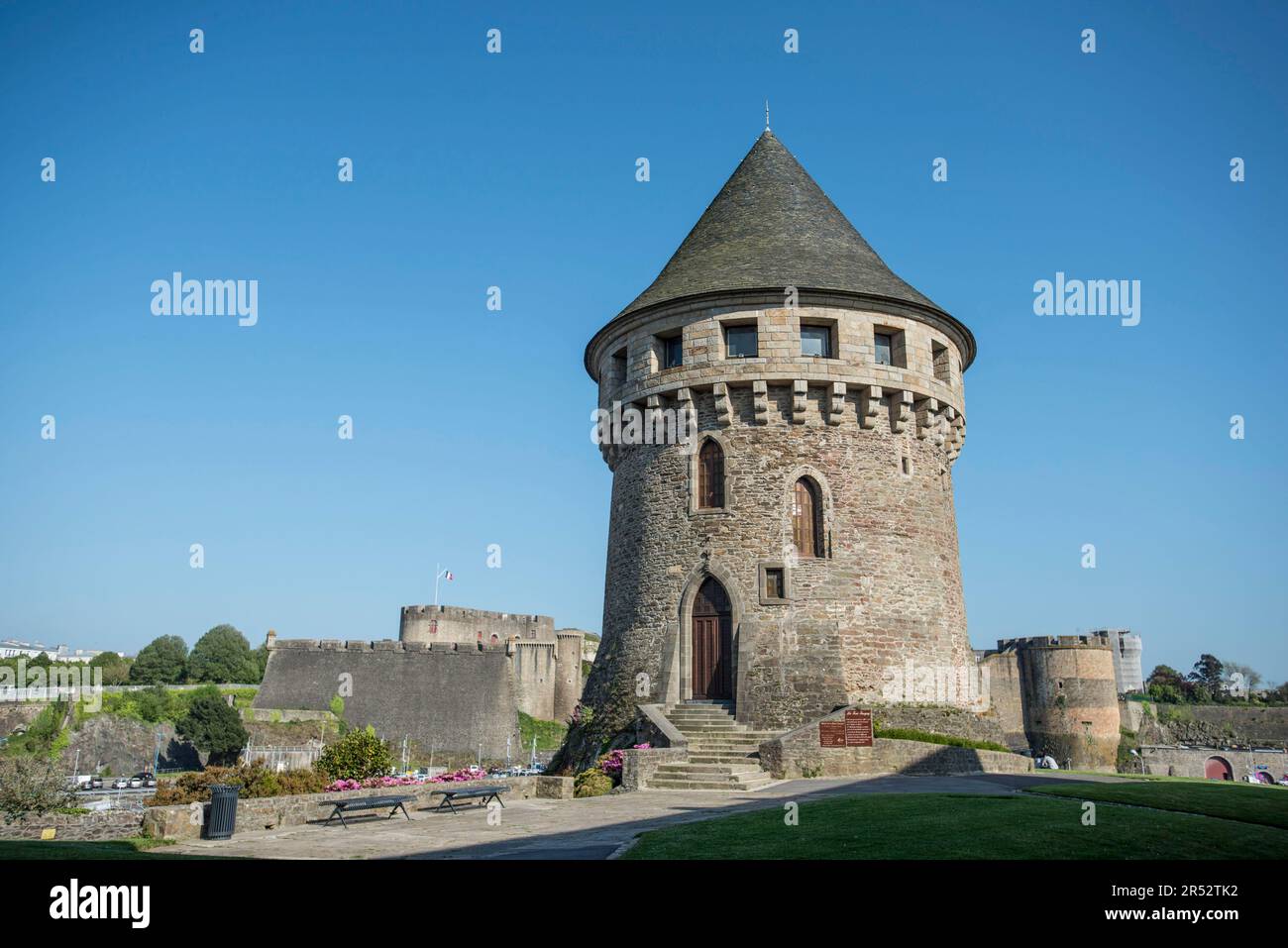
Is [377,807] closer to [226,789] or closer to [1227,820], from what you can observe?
[226,789]

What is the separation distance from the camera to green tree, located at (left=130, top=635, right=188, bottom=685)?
259ft

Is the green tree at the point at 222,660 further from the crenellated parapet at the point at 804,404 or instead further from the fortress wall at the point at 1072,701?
the crenellated parapet at the point at 804,404

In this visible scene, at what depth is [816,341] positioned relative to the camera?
2225 centimetres

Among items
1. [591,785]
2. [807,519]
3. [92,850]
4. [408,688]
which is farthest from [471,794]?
[408,688]

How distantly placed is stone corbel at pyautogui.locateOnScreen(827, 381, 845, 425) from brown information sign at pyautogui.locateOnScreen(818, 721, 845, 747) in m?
7.07

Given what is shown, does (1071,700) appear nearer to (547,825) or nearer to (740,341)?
(740,341)


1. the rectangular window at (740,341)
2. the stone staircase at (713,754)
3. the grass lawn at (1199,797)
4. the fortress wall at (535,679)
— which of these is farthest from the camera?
the fortress wall at (535,679)

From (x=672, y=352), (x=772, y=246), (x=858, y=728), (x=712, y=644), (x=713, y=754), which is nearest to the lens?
(x=713, y=754)

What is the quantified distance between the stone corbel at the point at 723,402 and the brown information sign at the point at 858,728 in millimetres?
7271

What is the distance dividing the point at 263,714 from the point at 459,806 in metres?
46.7

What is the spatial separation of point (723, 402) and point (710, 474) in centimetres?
178

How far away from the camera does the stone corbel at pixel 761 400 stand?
2150 cm

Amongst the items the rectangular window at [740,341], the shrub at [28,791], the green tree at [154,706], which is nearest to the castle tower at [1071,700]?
the rectangular window at [740,341]
